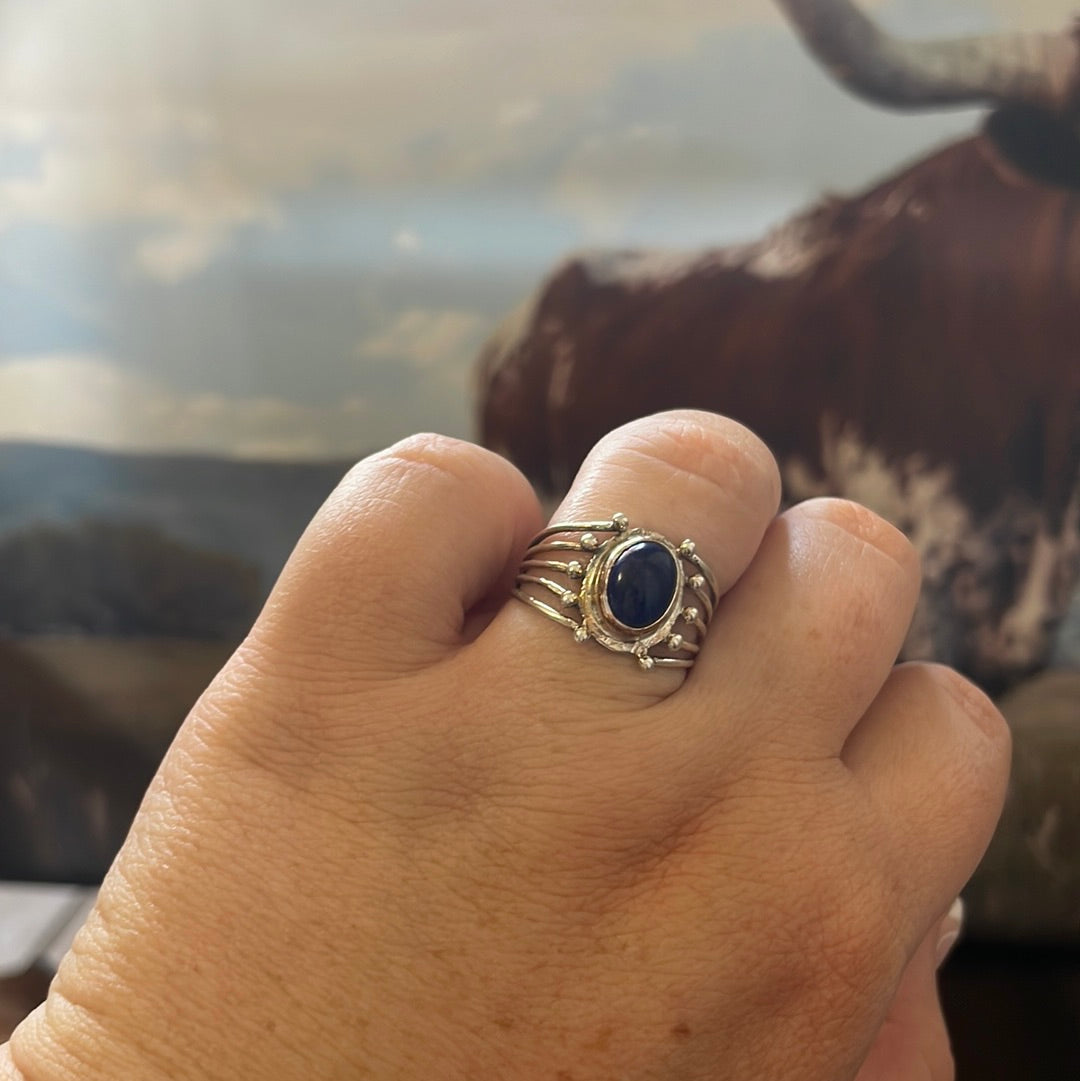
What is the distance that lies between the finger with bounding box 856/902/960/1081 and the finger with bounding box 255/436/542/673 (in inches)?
13.0

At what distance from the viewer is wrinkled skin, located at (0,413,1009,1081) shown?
1.29 feet

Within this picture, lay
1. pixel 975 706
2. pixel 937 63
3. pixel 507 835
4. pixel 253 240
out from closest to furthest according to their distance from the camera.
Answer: pixel 507 835 → pixel 975 706 → pixel 937 63 → pixel 253 240

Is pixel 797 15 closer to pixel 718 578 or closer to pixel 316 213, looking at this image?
pixel 316 213

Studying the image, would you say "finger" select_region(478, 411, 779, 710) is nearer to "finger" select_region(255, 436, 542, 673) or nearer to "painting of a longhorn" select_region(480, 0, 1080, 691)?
"finger" select_region(255, 436, 542, 673)

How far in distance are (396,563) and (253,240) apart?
937 millimetres

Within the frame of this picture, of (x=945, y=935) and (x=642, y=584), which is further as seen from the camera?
(x=945, y=935)

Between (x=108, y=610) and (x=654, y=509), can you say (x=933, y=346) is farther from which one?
(x=108, y=610)

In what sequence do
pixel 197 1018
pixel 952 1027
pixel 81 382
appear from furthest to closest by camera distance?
pixel 81 382
pixel 952 1027
pixel 197 1018

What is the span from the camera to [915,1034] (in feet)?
1.66

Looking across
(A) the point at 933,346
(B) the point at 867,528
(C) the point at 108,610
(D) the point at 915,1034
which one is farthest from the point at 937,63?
(C) the point at 108,610

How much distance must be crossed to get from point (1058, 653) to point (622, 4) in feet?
3.20

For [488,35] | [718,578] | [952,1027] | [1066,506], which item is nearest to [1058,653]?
[1066,506]

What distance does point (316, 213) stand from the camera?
47.0 inches

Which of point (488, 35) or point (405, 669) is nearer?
point (405, 669)
